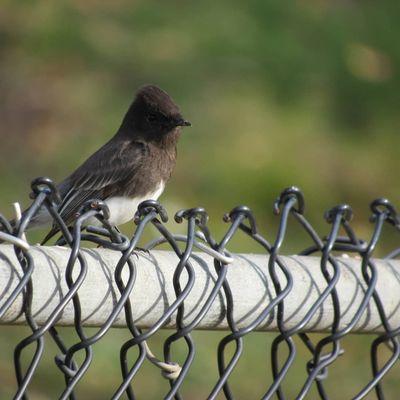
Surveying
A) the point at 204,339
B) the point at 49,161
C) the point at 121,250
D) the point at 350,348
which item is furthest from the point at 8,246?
the point at 49,161

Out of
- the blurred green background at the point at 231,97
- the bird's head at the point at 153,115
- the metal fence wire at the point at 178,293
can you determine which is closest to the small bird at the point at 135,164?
the bird's head at the point at 153,115

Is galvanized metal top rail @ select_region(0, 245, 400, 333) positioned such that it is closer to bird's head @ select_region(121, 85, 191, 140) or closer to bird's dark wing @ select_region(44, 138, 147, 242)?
bird's head @ select_region(121, 85, 191, 140)

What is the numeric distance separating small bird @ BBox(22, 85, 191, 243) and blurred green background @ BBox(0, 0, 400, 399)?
1.68 feet

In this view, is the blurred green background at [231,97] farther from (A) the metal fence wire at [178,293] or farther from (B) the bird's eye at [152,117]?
(A) the metal fence wire at [178,293]

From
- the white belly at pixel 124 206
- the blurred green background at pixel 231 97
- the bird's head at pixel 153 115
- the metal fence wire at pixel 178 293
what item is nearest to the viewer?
the metal fence wire at pixel 178 293

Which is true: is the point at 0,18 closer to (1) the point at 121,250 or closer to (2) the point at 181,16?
(2) the point at 181,16

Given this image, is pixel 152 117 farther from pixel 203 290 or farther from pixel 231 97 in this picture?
pixel 203 290

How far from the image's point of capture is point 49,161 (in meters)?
4.69

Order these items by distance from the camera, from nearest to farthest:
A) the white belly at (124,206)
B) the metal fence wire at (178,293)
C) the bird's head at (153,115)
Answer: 1. the metal fence wire at (178,293)
2. the white belly at (124,206)
3. the bird's head at (153,115)

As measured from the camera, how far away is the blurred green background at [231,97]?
15.3 ft

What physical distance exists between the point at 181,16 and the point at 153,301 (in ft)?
15.2

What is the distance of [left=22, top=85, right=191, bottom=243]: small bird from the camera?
3.76 metres

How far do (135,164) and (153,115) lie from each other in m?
0.21

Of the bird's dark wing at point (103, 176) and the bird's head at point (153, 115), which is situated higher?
the bird's head at point (153, 115)
